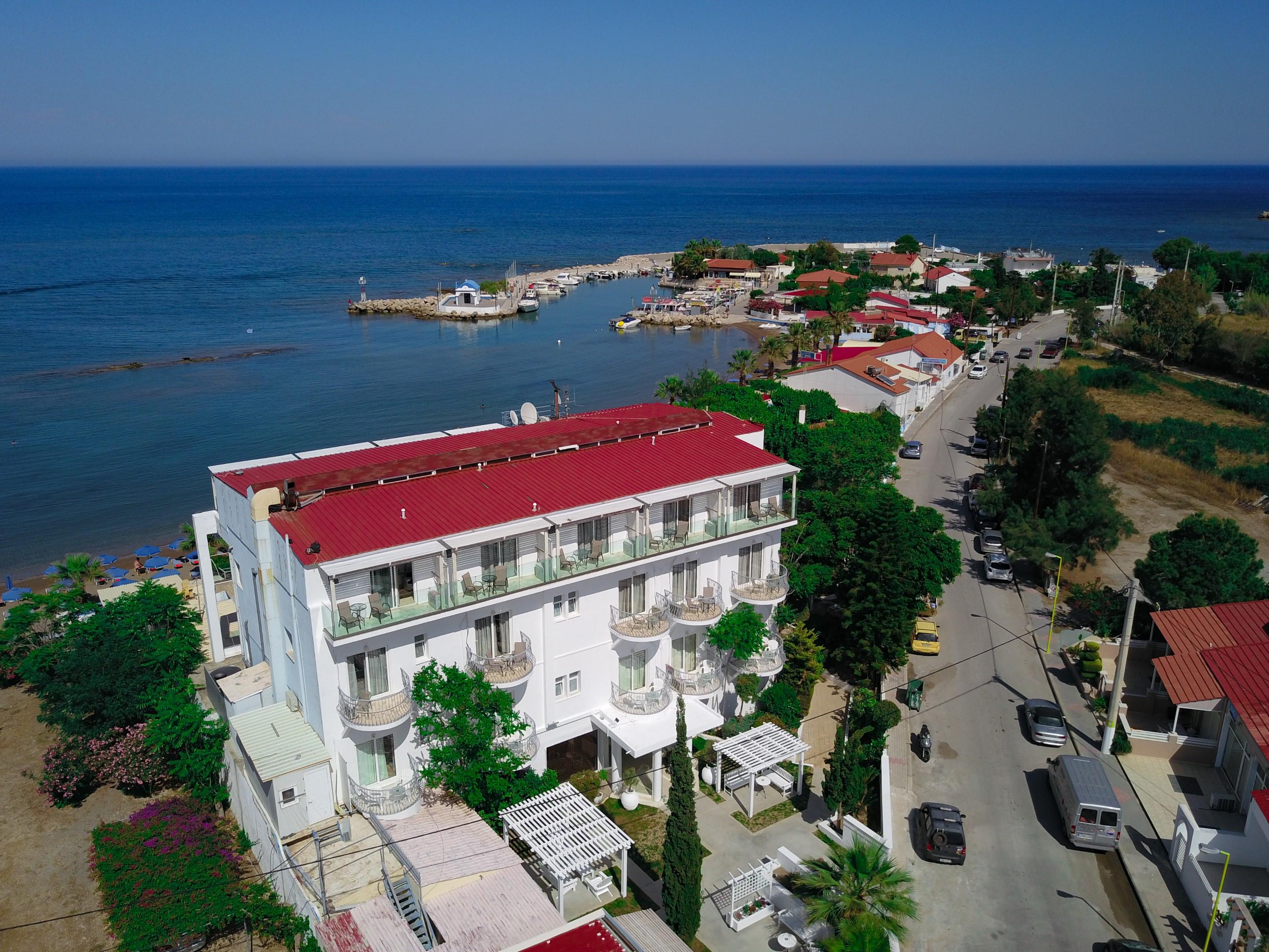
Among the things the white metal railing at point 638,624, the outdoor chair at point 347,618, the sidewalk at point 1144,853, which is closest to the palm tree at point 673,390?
the sidewalk at point 1144,853

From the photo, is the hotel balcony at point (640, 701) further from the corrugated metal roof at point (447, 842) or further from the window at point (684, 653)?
the corrugated metal roof at point (447, 842)

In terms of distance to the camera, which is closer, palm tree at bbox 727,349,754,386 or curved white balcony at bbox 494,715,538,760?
curved white balcony at bbox 494,715,538,760

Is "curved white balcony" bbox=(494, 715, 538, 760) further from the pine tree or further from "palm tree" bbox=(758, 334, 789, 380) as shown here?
"palm tree" bbox=(758, 334, 789, 380)

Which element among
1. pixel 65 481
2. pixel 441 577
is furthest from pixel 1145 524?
pixel 65 481

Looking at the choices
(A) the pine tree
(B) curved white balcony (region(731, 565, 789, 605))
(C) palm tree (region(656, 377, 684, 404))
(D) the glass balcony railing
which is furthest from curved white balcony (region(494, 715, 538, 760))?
(C) palm tree (region(656, 377, 684, 404))

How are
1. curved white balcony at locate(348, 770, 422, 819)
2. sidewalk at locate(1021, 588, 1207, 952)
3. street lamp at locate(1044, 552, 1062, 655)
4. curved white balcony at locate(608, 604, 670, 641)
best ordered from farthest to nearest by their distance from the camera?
street lamp at locate(1044, 552, 1062, 655)
curved white balcony at locate(608, 604, 670, 641)
curved white balcony at locate(348, 770, 422, 819)
sidewalk at locate(1021, 588, 1207, 952)

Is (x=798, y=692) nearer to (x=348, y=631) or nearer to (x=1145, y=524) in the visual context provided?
(x=348, y=631)

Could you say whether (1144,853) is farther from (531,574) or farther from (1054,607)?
(531,574)
